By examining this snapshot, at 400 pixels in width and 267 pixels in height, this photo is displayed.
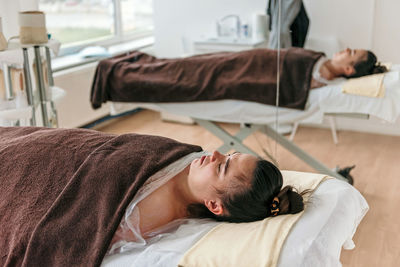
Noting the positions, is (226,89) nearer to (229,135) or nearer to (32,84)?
(229,135)

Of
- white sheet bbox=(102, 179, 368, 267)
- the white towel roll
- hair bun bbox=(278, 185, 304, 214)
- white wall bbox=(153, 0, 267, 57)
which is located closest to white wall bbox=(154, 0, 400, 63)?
white wall bbox=(153, 0, 267, 57)

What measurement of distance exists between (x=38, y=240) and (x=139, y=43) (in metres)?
1.35

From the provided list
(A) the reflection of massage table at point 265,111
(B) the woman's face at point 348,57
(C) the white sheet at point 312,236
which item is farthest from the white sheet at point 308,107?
(C) the white sheet at point 312,236

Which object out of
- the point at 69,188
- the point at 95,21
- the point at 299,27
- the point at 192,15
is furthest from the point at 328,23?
the point at 69,188

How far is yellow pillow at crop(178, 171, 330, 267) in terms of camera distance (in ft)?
3.66

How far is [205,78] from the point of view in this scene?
2.50 m

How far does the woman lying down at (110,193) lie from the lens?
4.17 feet

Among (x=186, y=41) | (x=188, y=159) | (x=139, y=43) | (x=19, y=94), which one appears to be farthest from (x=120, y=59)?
(x=188, y=159)

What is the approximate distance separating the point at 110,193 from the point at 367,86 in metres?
1.43

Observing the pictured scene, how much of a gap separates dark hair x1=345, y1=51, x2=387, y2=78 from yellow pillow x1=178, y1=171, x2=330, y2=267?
3.72 feet

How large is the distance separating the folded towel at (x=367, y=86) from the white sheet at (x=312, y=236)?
93 cm

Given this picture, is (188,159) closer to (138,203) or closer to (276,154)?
(138,203)

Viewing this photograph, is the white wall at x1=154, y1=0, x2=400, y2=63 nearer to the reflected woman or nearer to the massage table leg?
the reflected woman

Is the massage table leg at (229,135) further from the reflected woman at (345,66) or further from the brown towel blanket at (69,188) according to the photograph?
the brown towel blanket at (69,188)
